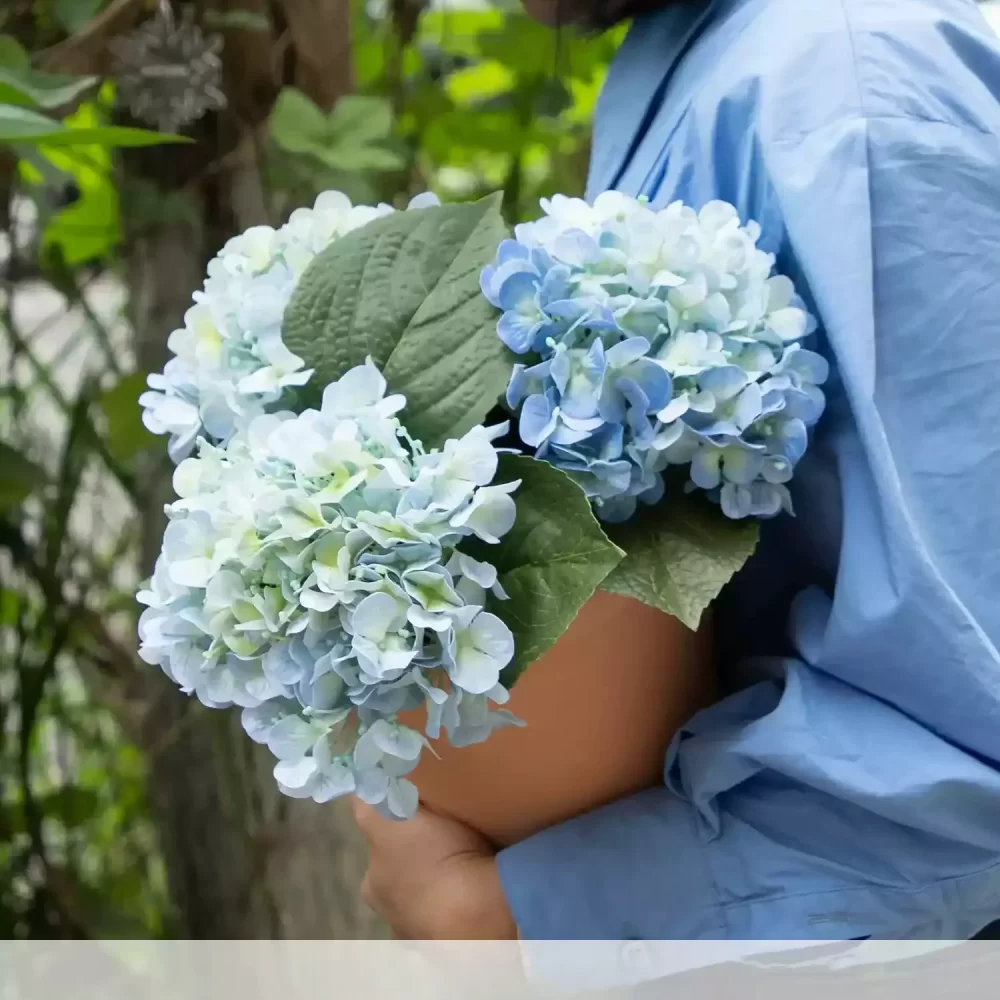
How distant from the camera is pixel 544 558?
1.05 ft

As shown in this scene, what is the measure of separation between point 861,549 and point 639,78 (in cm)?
29

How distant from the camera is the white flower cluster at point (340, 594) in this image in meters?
0.29

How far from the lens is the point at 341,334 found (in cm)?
36

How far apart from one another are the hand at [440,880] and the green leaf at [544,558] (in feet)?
0.51

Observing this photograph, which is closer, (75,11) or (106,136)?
(106,136)

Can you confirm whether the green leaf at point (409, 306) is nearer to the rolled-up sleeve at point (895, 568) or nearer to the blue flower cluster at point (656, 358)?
the blue flower cluster at point (656, 358)

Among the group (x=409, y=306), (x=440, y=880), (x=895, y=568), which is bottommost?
(x=440, y=880)

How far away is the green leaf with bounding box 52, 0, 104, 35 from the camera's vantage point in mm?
675

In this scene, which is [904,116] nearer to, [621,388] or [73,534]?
[621,388]

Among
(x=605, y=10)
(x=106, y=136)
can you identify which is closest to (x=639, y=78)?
(x=605, y=10)

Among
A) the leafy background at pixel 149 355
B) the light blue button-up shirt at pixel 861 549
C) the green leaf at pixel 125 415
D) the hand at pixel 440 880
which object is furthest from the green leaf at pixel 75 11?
the hand at pixel 440 880

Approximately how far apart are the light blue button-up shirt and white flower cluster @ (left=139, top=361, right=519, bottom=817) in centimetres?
14

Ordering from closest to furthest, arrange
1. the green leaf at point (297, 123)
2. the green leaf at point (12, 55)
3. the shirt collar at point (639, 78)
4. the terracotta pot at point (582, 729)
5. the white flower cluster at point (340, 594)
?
the white flower cluster at point (340, 594) → the terracotta pot at point (582, 729) → the shirt collar at point (639, 78) → the green leaf at point (12, 55) → the green leaf at point (297, 123)

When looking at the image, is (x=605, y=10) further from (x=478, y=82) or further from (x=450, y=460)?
(x=478, y=82)
